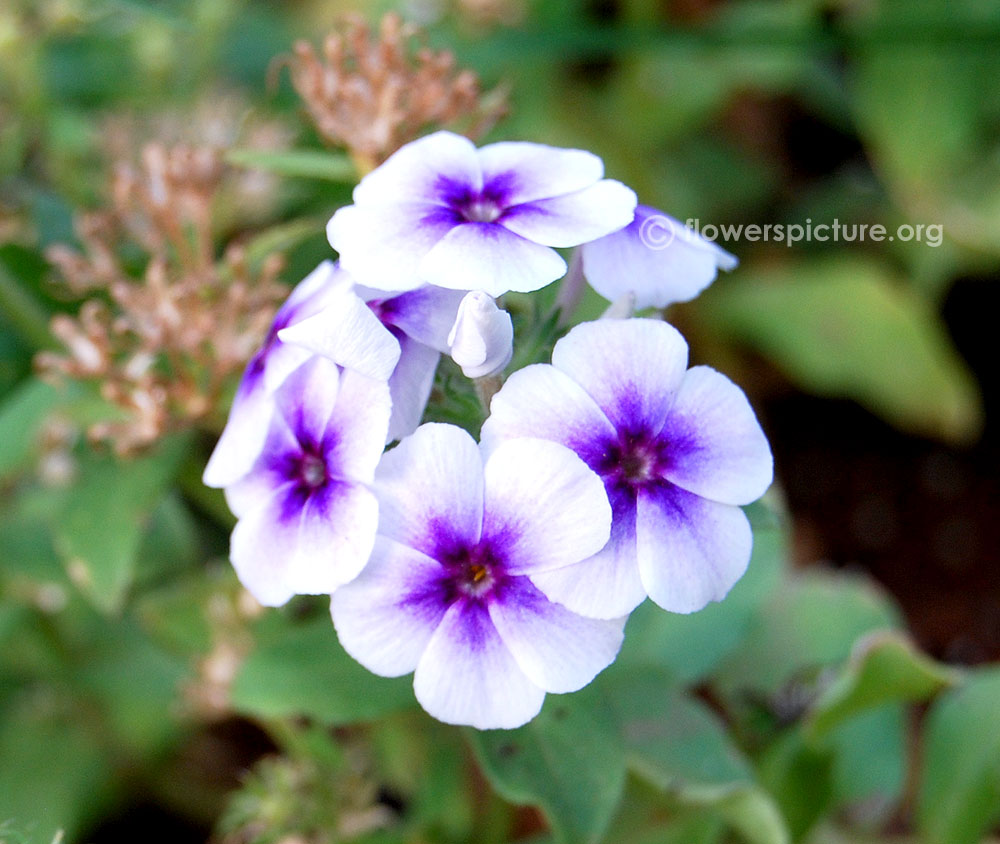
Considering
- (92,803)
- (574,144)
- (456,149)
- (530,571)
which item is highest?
(456,149)

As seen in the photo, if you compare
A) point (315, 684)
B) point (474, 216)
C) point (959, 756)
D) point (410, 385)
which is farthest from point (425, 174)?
point (959, 756)

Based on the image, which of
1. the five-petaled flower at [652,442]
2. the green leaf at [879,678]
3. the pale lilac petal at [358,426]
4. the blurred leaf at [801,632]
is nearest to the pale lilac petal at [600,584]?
the five-petaled flower at [652,442]

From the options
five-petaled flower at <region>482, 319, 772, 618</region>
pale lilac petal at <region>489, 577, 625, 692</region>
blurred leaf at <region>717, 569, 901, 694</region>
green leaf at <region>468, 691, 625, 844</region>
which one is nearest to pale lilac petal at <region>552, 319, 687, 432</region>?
five-petaled flower at <region>482, 319, 772, 618</region>

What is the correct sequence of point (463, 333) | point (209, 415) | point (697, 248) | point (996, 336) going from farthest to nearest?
→ point (996, 336)
point (209, 415)
point (697, 248)
point (463, 333)

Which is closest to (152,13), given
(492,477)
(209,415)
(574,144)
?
(209,415)

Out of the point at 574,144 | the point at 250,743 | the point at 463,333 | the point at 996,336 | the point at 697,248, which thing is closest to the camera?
the point at 463,333

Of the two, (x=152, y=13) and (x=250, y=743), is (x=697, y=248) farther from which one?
(x=250, y=743)

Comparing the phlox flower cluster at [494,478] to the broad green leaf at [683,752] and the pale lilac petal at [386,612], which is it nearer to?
the pale lilac petal at [386,612]
